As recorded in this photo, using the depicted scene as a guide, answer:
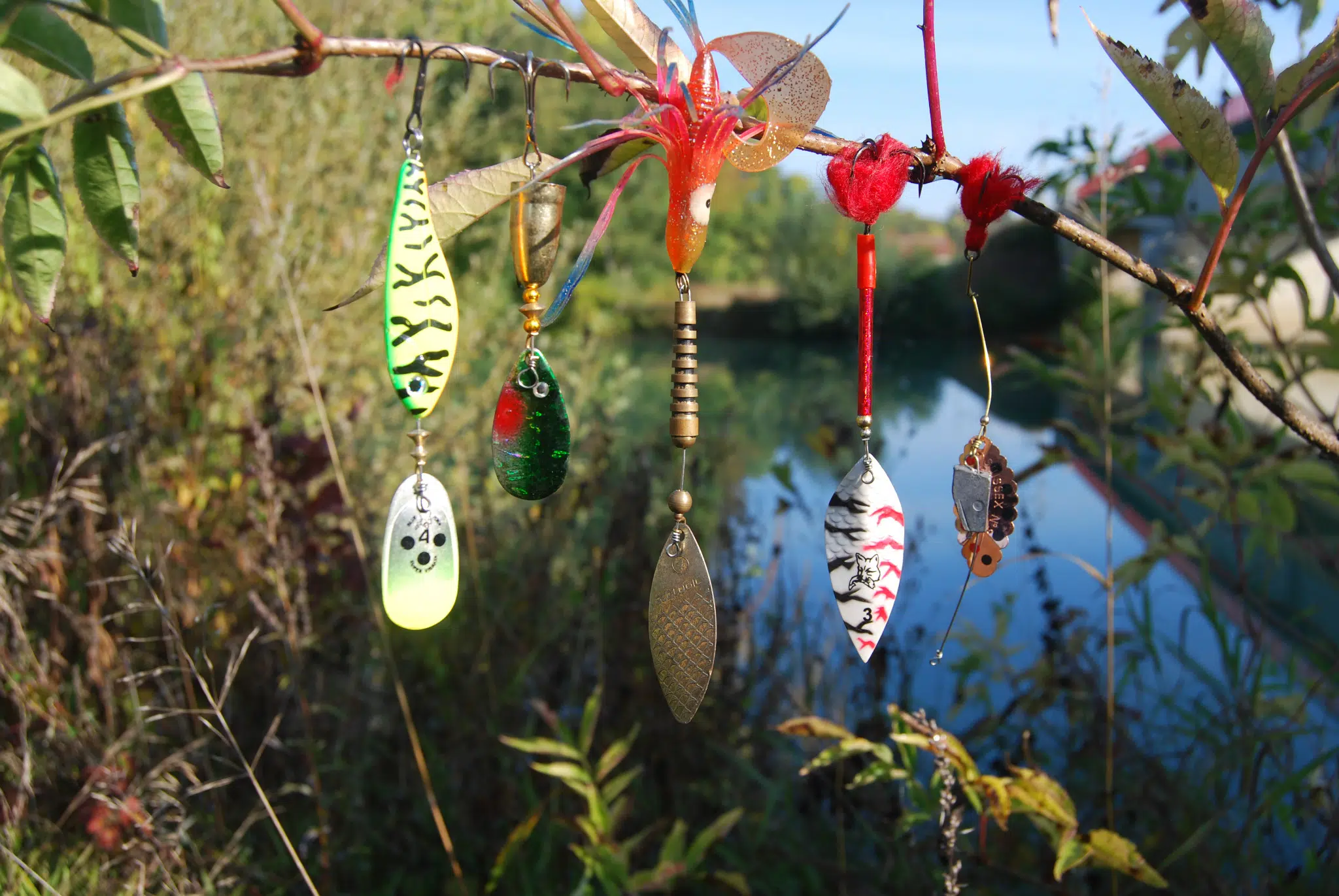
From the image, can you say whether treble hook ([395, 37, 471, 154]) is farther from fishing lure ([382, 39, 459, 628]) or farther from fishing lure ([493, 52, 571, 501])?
fishing lure ([493, 52, 571, 501])

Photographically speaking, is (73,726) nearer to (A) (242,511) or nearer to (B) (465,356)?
(A) (242,511)

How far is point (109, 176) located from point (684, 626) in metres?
0.40

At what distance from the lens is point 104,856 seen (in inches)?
51.2

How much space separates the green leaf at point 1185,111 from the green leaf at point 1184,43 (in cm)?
35

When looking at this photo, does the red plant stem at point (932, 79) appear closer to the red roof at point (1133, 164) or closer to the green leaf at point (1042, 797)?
the red roof at point (1133, 164)

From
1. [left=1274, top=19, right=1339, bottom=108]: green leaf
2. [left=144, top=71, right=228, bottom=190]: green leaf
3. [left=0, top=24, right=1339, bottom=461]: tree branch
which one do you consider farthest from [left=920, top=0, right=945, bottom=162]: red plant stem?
[left=144, top=71, right=228, bottom=190]: green leaf

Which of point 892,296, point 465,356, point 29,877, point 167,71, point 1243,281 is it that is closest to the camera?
point 167,71

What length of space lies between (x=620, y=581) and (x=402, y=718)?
1.52ft

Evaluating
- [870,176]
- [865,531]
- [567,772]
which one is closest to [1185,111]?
[870,176]

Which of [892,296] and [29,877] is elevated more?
[892,296]

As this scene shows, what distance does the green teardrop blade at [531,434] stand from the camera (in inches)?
23.9

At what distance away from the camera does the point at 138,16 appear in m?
0.44

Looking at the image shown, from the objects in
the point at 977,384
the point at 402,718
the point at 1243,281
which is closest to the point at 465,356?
the point at 402,718

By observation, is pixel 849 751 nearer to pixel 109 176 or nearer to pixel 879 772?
pixel 879 772
